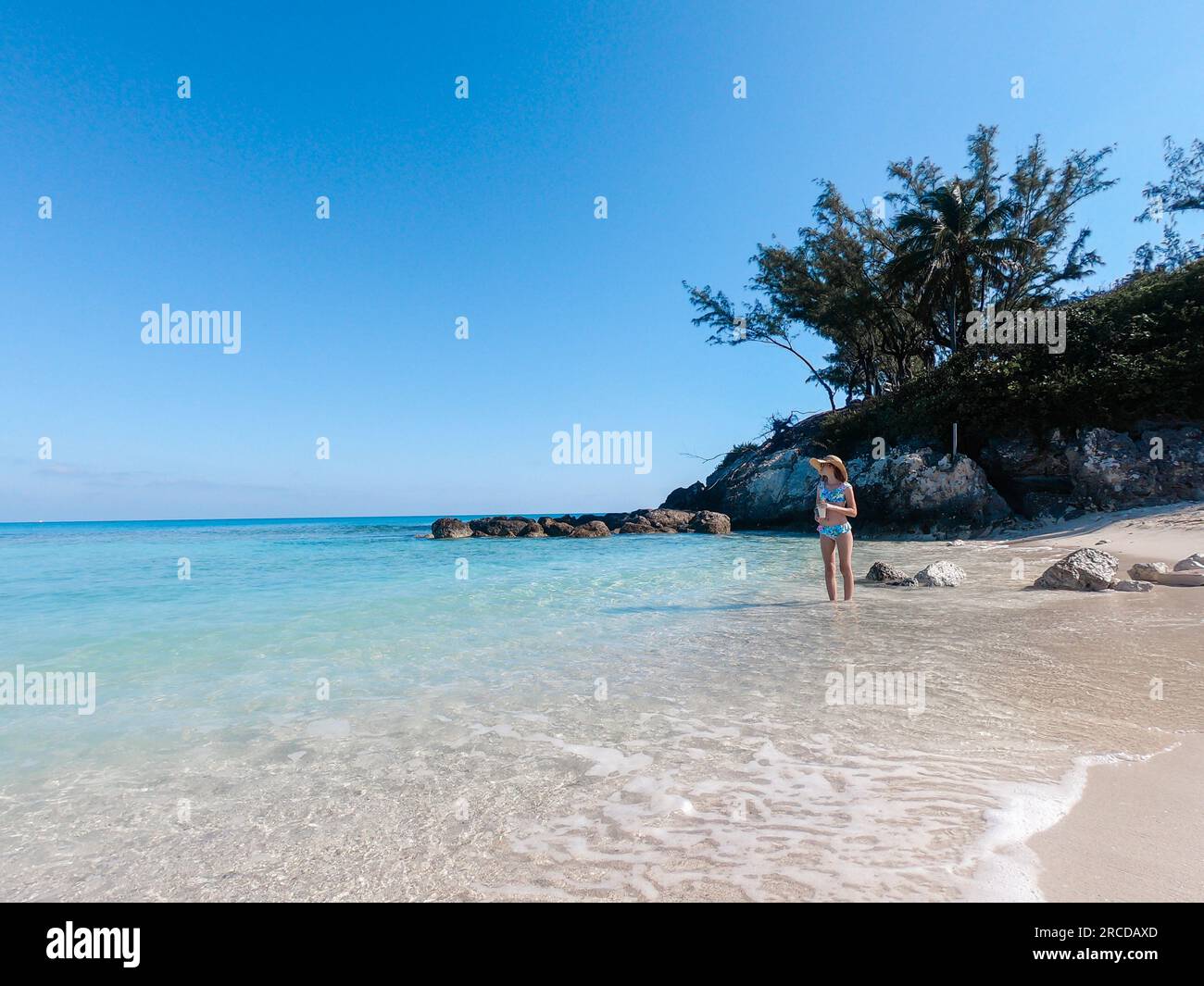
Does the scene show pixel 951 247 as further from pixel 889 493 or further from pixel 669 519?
pixel 669 519

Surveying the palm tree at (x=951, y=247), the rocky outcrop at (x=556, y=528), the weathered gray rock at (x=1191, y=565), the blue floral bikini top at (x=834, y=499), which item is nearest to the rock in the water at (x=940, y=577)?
the blue floral bikini top at (x=834, y=499)

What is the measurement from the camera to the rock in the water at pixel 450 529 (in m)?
31.8

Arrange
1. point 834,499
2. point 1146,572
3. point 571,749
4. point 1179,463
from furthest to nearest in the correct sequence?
1. point 1179,463
2. point 1146,572
3. point 834,499
4. point 571,749

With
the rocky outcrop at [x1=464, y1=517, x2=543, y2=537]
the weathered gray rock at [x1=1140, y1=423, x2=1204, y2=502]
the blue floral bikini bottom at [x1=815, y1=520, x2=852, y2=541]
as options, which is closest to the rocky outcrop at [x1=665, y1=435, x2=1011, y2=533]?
the weathered gray rock at [x1=1140, y1=423, x2=1204, y2=502]

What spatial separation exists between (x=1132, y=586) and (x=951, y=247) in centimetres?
2323

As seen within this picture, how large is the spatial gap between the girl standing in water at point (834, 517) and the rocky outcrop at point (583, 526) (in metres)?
21.5

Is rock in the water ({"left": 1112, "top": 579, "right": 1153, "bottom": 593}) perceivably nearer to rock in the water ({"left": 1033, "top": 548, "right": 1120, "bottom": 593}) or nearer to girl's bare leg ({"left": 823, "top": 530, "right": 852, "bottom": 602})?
rock in the water ({"left": 1033, "top": 548, "right": 1120, "bottom": 593})

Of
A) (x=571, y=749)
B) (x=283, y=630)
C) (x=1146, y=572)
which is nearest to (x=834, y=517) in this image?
(x=1146, y=572)

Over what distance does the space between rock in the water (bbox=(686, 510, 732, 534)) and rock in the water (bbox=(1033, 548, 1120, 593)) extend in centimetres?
2112

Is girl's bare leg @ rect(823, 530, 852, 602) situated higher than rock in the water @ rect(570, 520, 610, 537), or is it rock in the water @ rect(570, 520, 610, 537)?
girl's bare leg @ rect(823, 530, 852, 602)

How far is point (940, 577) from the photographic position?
9.95 metres

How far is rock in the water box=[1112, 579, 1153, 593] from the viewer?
8.21 metres

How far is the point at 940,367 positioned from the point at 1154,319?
22.7ft
